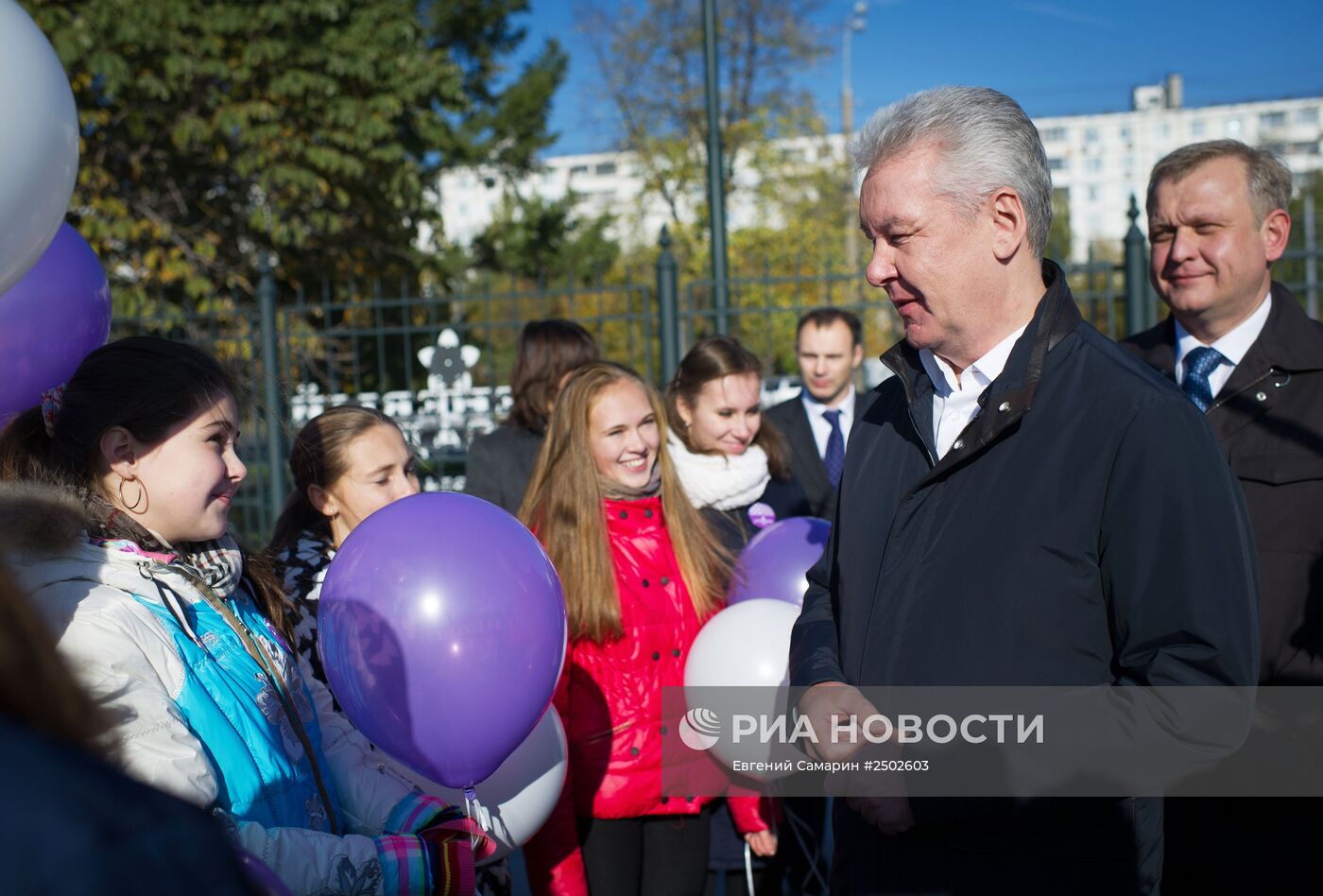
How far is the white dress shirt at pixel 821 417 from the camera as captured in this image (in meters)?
4.70

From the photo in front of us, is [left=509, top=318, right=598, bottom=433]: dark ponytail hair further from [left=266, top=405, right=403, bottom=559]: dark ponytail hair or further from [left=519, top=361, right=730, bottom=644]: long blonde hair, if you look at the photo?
[left=266, top=405, right=403, bottom=559]: dark ponytail hair

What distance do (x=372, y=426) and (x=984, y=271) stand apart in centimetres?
174

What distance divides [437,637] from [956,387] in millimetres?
1064

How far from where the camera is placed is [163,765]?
4.66 ft

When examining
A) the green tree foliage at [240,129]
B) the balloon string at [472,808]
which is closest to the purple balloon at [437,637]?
the balloon string at [472,808]

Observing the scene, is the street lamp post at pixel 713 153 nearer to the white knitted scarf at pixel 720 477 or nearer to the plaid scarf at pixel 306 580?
the white knitted scarf at pixel 720 477

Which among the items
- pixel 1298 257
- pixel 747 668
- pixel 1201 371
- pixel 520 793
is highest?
pixel 1298 257

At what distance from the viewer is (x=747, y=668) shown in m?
2.70

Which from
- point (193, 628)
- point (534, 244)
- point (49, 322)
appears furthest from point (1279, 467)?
point (534, 244)

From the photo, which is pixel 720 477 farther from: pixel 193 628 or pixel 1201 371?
pixel 193 628

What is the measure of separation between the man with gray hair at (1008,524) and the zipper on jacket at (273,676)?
34.5 inches

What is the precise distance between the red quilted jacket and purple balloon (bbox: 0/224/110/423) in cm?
137

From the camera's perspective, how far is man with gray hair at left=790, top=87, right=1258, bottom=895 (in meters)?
1.56

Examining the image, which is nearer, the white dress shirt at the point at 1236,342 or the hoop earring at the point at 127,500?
the hoop earring at the point at 127,500
